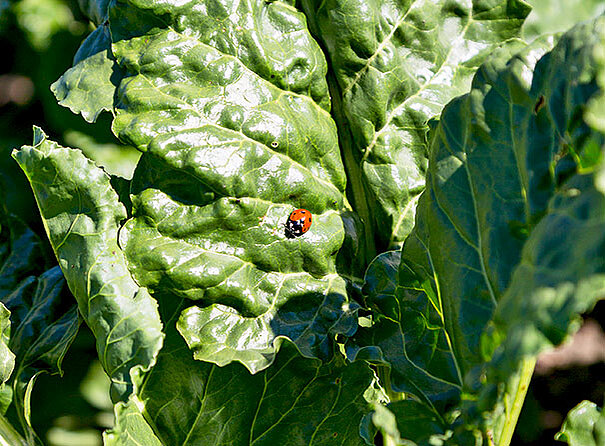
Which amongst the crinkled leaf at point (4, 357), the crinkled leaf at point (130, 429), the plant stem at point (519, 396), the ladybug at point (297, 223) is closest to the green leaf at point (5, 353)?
the crinkled leaf at point (4, 357)

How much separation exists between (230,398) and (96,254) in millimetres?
447

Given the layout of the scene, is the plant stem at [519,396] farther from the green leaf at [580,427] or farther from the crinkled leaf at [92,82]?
the crinkled leaf at [92,82]

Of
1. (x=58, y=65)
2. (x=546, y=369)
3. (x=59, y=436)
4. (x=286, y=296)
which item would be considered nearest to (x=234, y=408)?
(x=286, y=296)

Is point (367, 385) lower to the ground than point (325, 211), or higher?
lower

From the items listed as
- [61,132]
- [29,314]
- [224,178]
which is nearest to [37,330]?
[29,314]

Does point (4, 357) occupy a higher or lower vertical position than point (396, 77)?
lower

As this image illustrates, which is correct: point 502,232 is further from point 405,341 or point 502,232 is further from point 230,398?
point 230,398

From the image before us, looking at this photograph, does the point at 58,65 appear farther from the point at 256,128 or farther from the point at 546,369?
the point at 546,369

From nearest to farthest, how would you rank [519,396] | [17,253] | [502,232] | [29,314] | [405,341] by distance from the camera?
[502,232]
[519,396]
[405,341]
[29,314]
[17,253]

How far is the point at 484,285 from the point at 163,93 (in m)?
0.80

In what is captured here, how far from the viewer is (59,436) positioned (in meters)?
2.14

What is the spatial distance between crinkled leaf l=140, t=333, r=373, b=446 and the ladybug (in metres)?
0.26

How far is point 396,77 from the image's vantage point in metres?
1.73

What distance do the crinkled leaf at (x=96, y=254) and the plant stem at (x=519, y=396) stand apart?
73cm
